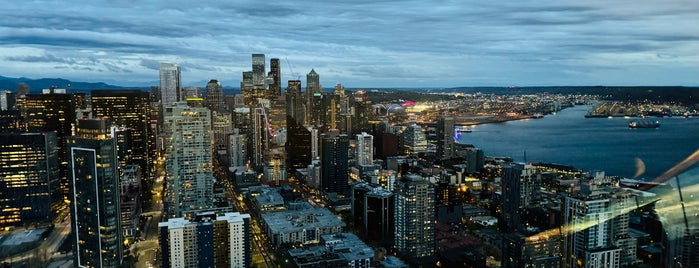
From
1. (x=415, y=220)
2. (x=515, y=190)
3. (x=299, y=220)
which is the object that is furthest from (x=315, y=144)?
(x=415, y=220)

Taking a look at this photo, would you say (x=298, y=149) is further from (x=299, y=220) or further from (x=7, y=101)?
(x=7, y=101)

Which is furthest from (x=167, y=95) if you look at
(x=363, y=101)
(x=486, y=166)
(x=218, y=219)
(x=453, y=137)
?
(x=218, y=219)

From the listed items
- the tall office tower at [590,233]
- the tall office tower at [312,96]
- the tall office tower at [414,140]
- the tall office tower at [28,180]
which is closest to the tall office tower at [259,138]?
the tall office tower at [312,96]

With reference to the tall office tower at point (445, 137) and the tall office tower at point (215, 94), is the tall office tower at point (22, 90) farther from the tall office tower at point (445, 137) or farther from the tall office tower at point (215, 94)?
the tall office tower at point (445, 137)

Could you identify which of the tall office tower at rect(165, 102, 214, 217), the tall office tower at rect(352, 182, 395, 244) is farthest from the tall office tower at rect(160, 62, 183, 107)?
the tall office tower at rect(352, 182, 395, 244)

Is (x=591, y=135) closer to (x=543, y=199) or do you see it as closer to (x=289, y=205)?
(x=543, y=199)

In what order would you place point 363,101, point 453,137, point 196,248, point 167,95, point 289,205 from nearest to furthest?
point 196,248 → point 289,205 → point 453,137 → point 363,101 → point 167,95

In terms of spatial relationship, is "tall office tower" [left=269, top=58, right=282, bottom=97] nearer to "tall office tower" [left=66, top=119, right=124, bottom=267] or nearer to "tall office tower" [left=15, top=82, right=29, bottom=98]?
"tall office tower" [left=15, top=82, right=29, bottom=98]
